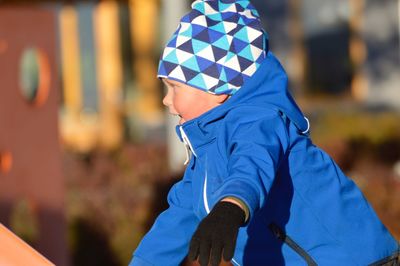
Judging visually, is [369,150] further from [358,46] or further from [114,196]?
[358,46]

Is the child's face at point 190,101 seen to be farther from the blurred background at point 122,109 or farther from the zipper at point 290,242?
the blurred background at point 122,109

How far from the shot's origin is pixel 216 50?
121 inches

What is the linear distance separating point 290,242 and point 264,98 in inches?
14.6

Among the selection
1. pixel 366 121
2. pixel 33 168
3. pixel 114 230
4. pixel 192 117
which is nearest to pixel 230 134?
pixel 192 117

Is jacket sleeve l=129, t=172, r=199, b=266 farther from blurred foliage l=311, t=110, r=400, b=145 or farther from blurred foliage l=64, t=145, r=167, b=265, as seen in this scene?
blurred foliage l=311, t=110, r=400, b=145

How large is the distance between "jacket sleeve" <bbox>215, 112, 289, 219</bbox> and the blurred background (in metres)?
3.85

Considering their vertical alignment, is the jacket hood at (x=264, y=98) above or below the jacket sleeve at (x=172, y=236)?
above

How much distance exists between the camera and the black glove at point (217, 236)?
244cm

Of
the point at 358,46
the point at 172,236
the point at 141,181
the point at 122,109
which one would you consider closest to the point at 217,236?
the point at 172,236

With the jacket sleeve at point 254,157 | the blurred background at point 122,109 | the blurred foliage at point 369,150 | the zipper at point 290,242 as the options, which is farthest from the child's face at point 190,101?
the blurred background at point 122,109

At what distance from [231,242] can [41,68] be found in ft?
16.2

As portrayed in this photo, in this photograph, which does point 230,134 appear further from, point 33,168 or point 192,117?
point 33,168

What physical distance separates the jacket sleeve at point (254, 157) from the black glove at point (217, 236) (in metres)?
0.07

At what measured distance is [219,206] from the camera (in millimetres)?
2549
